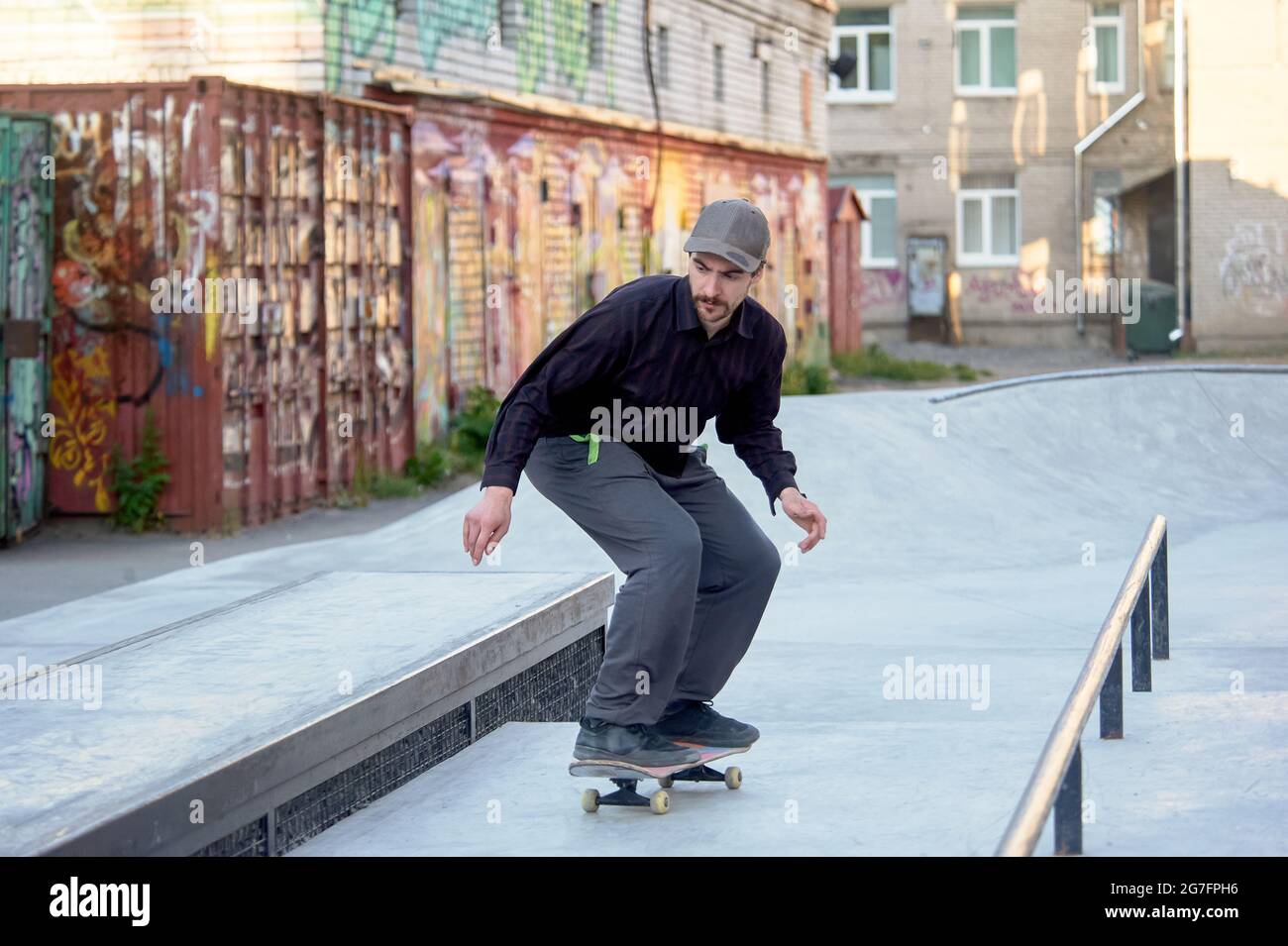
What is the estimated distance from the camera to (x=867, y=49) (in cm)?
3766

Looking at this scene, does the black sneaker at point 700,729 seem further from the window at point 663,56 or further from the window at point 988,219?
the window at point 988,219

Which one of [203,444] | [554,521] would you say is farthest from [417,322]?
[554,521]

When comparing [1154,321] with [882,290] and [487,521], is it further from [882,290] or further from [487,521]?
[487,521]

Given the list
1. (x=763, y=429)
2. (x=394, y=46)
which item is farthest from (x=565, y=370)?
(x=394, y=46)

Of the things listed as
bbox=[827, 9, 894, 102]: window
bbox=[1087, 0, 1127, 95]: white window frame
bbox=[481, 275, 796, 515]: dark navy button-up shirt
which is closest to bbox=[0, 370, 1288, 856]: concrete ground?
bbox=[481, 275, 796, 515]: dark navy button-up shirt

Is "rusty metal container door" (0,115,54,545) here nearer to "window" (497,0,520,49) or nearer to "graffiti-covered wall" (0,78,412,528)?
"graffiti-covered wall" (0,78,412,528)

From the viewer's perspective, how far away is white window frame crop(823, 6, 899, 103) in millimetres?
37094

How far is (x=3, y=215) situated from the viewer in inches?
500

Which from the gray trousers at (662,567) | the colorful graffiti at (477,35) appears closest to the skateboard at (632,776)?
the gray trousers at (662,567)

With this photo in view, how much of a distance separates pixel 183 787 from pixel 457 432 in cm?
1322

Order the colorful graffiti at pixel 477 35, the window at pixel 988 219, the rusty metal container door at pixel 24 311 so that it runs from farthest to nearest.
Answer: the window at pixel 988 219
the colorful graffiti at pixel 477 35
the rusty metal container door at pixel 24 311

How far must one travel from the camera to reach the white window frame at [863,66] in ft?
122

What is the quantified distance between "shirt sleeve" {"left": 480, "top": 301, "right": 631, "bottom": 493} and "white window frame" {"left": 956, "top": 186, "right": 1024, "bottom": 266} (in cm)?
3321
